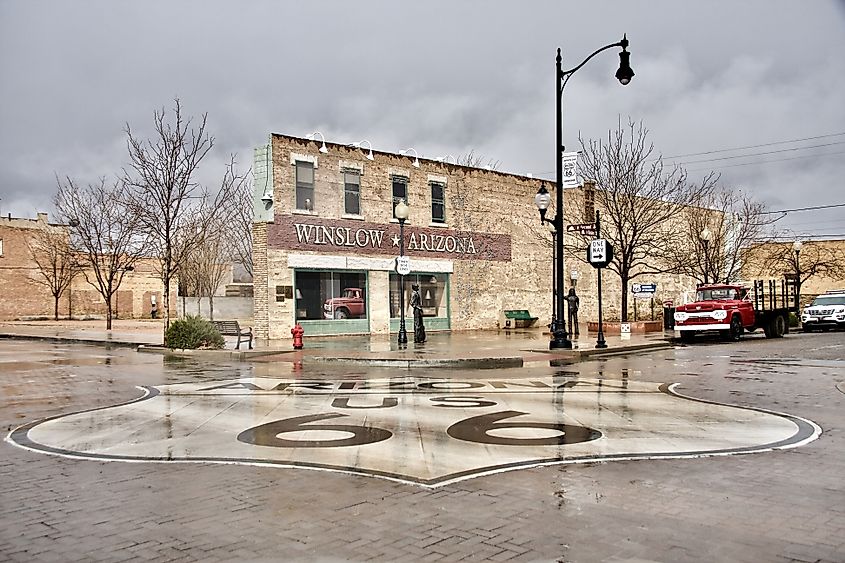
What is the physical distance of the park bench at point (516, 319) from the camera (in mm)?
38281

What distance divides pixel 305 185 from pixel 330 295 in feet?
15.1

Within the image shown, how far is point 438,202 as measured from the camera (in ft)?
120

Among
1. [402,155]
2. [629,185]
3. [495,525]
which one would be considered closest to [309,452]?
[495,525]

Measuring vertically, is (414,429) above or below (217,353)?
below

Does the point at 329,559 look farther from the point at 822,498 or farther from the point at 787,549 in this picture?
the point at 822,498

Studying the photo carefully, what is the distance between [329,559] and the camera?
194 inches

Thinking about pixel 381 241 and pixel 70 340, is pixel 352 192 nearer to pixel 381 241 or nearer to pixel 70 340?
pixel 381 241

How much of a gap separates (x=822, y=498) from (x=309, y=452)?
4899 mm

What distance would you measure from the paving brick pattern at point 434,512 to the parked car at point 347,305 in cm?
2331

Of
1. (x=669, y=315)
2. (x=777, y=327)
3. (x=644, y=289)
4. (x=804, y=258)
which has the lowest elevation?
(x=777, y=327)

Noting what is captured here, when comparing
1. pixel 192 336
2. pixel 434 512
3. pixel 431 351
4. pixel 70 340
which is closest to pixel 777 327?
pixel 431 351

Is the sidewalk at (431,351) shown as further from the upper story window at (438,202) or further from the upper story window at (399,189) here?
the upper story window at (438,202)

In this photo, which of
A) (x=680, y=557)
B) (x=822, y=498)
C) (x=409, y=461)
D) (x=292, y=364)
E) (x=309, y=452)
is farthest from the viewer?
(x=292, y=364)

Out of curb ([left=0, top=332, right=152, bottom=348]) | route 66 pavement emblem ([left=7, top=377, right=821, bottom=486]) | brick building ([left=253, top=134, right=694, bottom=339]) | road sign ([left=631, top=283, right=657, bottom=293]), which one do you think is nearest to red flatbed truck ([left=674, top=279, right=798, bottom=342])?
road sign ([left=631, top=283, right=657, bottom=293])
